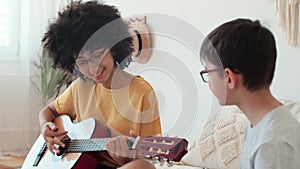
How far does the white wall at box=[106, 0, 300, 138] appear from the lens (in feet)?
6.20

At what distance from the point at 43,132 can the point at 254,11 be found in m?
1.26

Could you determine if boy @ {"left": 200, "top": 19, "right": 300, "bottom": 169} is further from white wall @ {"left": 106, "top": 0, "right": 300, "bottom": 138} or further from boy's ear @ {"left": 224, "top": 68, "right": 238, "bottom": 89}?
white wall @ {"left": 106, "top": 0, "right": 300, "bottom": 138}

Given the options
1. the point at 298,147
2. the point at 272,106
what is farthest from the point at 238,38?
the point at 298,147

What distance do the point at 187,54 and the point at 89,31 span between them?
3.77 ft

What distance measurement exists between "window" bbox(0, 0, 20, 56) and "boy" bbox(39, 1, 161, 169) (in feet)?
7.30

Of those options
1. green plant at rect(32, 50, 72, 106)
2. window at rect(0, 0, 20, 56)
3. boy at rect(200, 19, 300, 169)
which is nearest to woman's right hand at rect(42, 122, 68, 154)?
boy at rect(200, 19, 300, 169)

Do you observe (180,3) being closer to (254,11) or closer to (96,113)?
(254,11)

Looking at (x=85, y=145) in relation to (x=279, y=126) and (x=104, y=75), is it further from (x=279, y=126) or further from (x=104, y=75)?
(x=279, y=126)

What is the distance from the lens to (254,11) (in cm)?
246

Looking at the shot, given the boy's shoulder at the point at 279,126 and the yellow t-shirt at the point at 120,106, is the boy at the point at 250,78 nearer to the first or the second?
the boy's shoulder at the point at 279,126

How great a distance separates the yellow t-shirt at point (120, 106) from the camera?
1.54m

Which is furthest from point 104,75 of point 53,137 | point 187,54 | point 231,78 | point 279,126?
point 187,54

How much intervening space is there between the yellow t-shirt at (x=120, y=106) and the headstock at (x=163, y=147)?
18 cm

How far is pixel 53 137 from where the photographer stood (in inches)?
74.0
